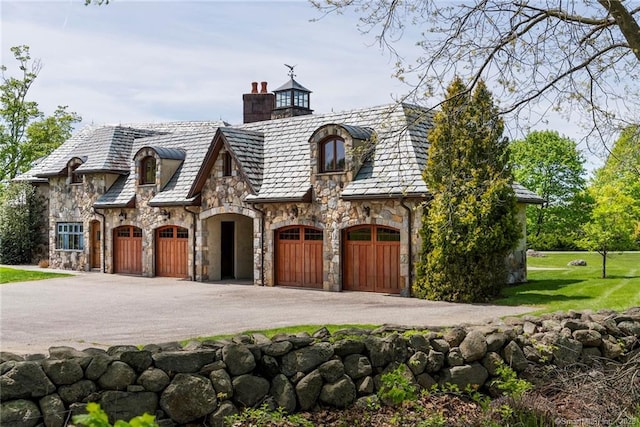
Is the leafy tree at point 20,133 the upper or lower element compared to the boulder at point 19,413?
upper

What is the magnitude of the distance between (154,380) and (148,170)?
21.0 meters

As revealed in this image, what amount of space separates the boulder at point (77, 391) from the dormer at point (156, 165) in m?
19.9

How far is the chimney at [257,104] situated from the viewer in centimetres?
4012

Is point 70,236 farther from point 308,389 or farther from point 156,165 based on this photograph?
point 308,389

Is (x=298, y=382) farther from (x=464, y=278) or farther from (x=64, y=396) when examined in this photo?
(x=464, y=278)

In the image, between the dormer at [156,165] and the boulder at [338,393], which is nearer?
the boulder at [338,393]

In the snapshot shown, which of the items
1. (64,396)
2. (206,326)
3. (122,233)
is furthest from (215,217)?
(64,396)

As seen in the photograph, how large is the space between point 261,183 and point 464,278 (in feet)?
26.9

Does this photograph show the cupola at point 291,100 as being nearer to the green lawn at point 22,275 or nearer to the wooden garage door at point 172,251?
the wooden garage door at point 172,251

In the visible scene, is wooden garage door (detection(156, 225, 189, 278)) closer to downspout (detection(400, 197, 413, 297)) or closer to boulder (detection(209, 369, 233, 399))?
downspout (detection(400, 197, 413, 297))

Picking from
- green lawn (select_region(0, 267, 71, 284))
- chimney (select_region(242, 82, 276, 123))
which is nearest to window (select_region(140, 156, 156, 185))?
green lawn (select_region(0, 267, 71, 284))

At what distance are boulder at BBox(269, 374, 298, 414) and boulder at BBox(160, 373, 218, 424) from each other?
0.80 m

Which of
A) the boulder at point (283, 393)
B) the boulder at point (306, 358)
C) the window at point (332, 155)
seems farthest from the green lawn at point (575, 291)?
the boulder at point (283, 393)

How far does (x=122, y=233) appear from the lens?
2848cm
